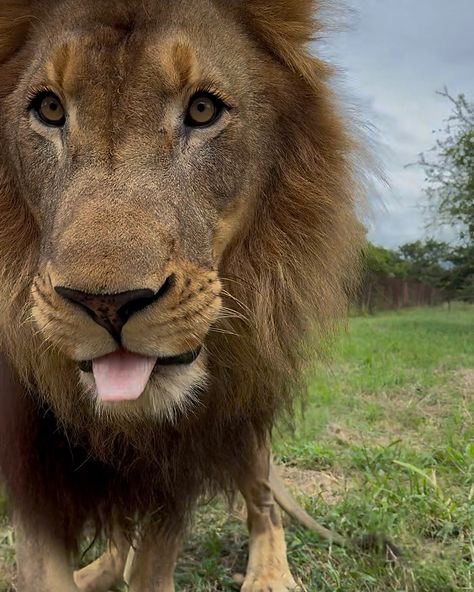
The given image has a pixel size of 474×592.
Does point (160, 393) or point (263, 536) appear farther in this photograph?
point (263, 536)

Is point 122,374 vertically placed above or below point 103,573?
above

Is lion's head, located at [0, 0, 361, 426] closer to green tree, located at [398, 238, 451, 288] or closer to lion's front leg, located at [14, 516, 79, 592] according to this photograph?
lion's front leg, located at [14, 516, 79, 592]

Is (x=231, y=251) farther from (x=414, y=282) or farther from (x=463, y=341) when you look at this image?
(x=414, y=282)

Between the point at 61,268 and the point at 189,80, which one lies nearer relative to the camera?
the point at 61,268

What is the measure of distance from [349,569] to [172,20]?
6.08 ft

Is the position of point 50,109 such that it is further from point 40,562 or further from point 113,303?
point 40,562

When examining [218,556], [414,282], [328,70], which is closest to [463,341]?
[218,556]

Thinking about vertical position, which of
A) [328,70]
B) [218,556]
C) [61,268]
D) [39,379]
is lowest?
[218,556]

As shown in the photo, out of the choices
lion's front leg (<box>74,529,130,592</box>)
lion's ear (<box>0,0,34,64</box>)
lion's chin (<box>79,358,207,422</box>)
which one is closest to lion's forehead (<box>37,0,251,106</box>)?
lion's ear (<box>0,0,34,64</box>)

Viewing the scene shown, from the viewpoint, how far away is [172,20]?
5.50 feet

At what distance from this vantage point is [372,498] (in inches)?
122

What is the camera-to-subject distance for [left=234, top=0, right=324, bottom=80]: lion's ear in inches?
72.8

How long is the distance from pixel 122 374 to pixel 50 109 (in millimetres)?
649

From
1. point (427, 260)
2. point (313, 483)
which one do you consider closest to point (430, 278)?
point (427, 260)
